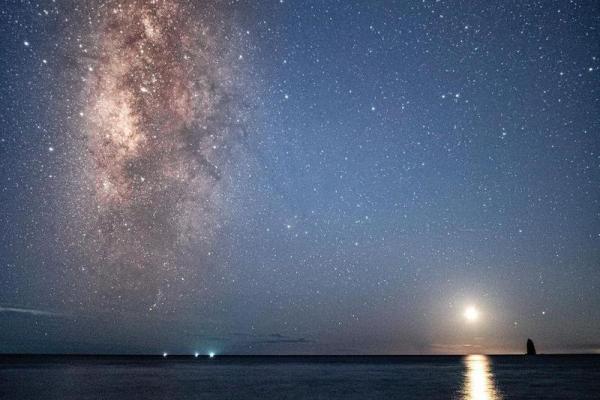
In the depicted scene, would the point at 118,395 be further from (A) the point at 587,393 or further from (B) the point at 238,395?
(A) the point at 587,393

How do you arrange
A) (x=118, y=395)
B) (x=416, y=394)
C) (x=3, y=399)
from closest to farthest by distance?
(x=3, y=399)
(x=118, y=395)
(x=416, y=394)

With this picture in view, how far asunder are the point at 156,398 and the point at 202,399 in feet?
9.17

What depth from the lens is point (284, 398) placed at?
29.4 metres

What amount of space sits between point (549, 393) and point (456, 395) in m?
7.62

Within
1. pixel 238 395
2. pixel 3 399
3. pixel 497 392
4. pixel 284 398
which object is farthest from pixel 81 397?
pixel 497 392

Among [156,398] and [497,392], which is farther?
[497,392]

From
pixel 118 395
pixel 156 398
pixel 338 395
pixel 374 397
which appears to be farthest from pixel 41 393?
pixel 374 397

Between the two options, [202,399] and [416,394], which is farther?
[416,394]

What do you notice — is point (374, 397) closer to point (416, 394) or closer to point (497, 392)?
point (416, 394)

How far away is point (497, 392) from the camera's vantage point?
3388cm

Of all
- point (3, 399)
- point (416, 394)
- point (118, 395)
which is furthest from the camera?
point (416, 394)

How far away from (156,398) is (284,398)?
7.89 meters

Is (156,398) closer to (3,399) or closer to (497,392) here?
(3,399)

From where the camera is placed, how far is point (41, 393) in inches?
1265
